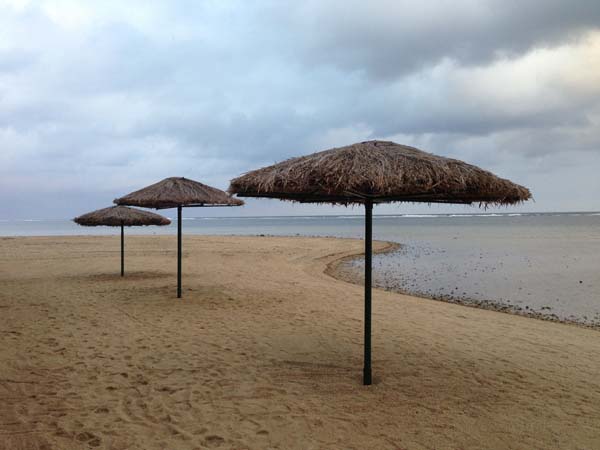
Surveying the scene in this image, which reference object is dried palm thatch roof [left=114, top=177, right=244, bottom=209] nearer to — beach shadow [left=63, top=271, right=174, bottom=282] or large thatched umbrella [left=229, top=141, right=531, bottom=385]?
beach shadow [left=63, top=271, right=174, bottom=282]

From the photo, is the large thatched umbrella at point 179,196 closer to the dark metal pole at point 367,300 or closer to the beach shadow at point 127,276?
the beach shadow at point 127,276

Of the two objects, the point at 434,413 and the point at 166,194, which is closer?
the point at 434,413

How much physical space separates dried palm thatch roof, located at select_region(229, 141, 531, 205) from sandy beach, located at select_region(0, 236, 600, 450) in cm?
194

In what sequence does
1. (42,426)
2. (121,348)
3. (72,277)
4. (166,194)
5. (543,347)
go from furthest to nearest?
(72,277) → (166,194) → (543,347) → (121,348) → (42,426)

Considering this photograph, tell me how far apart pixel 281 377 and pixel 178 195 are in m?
4.96

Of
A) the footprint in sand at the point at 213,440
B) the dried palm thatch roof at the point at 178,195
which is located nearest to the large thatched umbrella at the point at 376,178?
the footprint in sand at the point at 213,440

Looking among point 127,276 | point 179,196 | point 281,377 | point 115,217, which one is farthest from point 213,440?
point 127,276

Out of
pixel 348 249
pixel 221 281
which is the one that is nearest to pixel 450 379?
pixel 221 281

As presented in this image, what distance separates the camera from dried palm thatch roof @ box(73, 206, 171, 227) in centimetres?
1257

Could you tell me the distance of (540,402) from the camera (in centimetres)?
433

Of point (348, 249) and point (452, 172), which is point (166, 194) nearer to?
point (452, 172)

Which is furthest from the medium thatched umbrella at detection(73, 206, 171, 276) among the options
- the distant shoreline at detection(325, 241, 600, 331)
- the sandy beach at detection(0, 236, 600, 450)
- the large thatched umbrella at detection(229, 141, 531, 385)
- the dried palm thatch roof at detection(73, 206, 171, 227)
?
the large thatched umbrella at detection(229, 141, 531, 385)

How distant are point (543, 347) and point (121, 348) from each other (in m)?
5.79

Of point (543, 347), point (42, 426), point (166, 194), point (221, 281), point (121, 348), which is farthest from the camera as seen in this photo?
point (221, 281)
